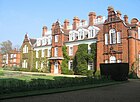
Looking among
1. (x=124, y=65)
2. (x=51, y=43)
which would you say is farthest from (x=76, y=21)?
(x=124, y=65)

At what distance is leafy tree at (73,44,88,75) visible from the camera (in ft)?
126

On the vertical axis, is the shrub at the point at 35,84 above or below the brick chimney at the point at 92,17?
below

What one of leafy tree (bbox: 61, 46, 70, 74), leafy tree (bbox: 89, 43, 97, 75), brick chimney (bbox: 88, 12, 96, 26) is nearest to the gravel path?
leafy tree (bbox: 89, 43, 97, 75)

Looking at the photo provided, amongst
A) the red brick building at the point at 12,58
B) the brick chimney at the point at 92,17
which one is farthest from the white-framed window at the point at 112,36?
the red brick building at the point at 12,58

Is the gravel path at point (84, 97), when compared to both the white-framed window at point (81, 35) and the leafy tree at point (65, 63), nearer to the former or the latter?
the white-framed window at point (81, 35)

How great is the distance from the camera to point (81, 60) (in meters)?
39.1

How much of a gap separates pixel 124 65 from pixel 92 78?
21.2ft

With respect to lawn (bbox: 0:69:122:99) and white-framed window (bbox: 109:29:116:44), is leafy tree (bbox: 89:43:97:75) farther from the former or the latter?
lawn (bbox: 0:69:122:99)

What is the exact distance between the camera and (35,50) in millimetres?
54812

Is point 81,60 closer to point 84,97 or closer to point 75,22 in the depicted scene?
point 75,22

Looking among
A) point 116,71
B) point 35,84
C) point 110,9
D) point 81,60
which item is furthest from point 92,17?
point 35,84

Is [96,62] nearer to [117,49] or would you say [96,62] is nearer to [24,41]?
[117,49]

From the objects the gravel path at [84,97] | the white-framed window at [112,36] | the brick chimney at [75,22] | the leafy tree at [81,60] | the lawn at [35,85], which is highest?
the brick chimney at [75,22]

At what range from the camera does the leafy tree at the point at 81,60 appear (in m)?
38.5
